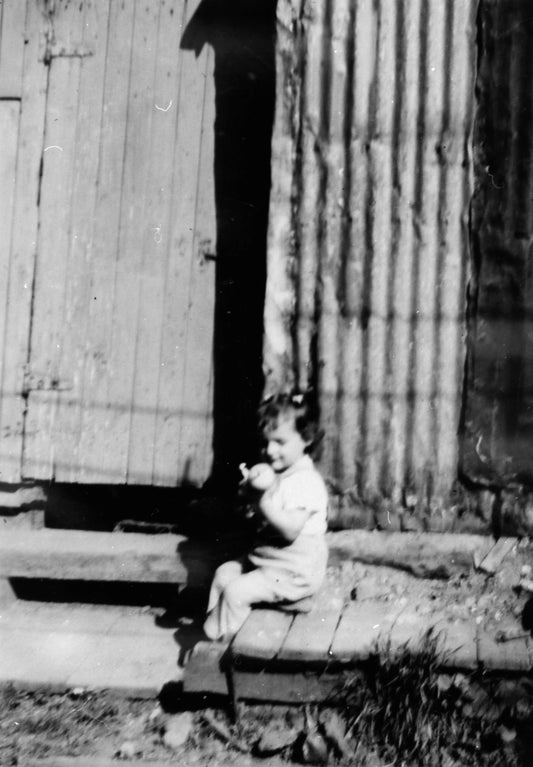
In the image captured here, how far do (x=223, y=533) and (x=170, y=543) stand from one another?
11.8 inches

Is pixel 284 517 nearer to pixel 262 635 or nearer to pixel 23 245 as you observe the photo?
pixel 262 635

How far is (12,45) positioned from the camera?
5094mm

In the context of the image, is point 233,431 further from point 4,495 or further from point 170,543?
point 4,495

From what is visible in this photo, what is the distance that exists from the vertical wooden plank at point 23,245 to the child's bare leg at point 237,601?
1617 millimetres

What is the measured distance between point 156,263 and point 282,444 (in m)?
1.43

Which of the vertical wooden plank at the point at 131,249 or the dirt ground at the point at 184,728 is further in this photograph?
the vertical wooden plank at the point at 131,249

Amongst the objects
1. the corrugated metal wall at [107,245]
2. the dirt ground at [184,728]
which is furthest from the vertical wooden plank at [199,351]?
the dirt ground at [184,728]

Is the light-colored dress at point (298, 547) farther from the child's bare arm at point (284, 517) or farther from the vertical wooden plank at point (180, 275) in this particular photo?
the vertical wooden plank at point (180, 275)

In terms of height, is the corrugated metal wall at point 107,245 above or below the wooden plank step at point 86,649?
above

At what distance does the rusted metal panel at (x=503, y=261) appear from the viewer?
4.43 m

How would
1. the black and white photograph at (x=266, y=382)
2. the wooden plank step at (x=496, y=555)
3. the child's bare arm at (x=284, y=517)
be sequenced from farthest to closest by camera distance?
1. the wooden plank step at (x=496, y=555)
2. the child's bare arm at (x=284, y=517)
3. the black and white photograph at (x=266, y=382)

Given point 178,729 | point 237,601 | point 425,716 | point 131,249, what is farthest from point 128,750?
point 131,249

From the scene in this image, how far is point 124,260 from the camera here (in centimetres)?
502

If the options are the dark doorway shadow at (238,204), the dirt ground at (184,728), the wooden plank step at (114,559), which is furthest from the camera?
the dark doorway shadow at (238,204)
